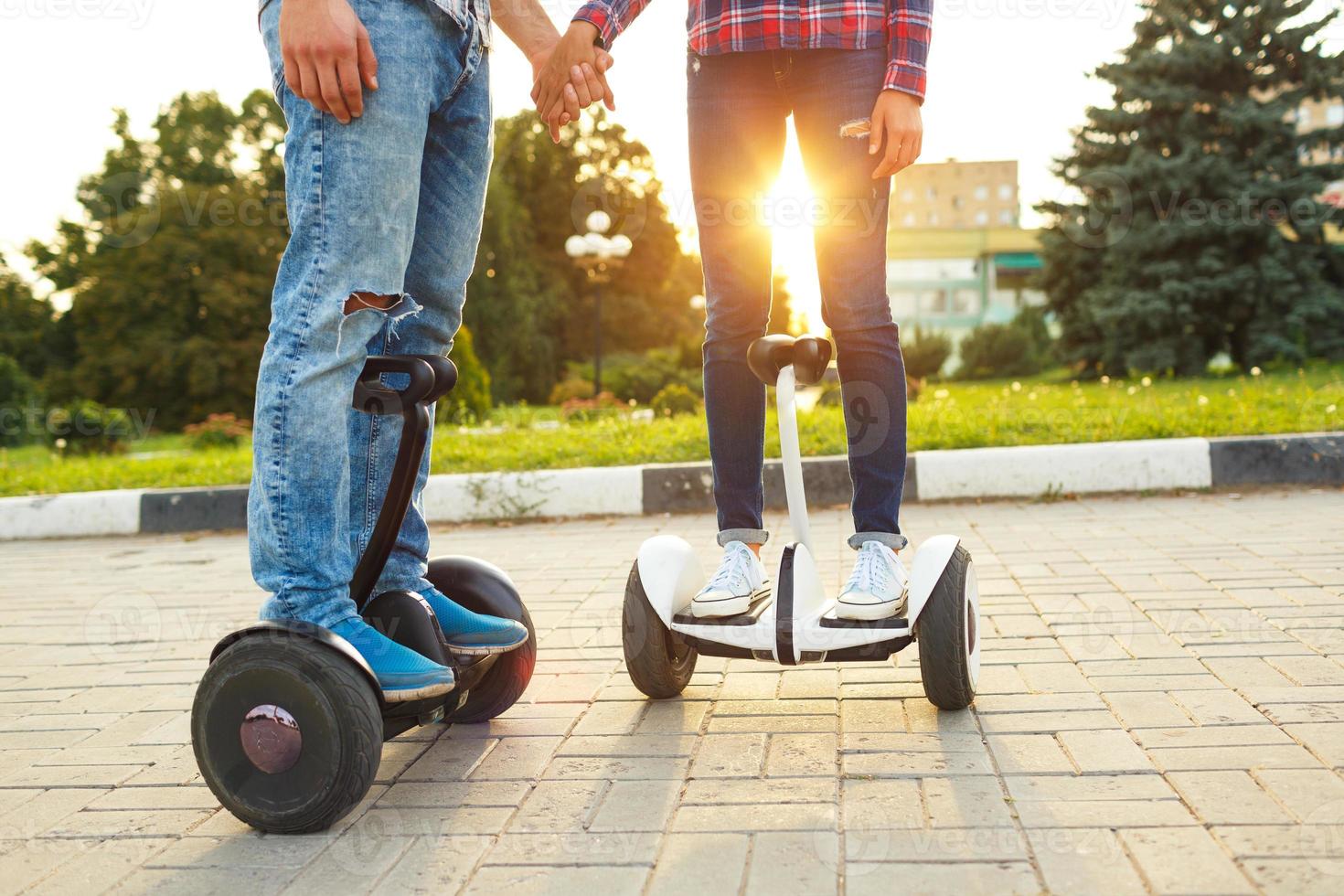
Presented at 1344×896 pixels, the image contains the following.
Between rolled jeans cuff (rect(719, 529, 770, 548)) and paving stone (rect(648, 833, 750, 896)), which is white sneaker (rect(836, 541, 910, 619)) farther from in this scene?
paving stone (rect(648, 833, 750, 896))

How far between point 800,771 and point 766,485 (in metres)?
3.68

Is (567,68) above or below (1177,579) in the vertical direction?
above

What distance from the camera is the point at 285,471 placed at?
71.3 inches

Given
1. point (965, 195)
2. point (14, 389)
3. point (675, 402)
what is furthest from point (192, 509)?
point (965, 195)

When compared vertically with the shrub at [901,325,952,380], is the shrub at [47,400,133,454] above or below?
below

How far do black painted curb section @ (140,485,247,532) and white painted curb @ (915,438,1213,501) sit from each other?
3.63 meters

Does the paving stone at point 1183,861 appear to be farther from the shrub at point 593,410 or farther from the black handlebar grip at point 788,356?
the shrub at point 593,410

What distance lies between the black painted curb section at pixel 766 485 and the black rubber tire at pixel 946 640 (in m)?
3.23

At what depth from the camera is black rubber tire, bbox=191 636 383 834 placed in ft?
5.81

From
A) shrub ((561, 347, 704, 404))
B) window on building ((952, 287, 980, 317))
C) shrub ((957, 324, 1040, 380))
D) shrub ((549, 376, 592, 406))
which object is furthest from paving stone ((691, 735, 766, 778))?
window on building ((952, 287, 980, 317))

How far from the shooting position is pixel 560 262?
137ft

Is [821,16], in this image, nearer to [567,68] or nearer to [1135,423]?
[567,68]

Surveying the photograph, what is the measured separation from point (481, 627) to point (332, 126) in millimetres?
981

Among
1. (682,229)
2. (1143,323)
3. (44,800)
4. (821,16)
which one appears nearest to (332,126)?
(821,16)
